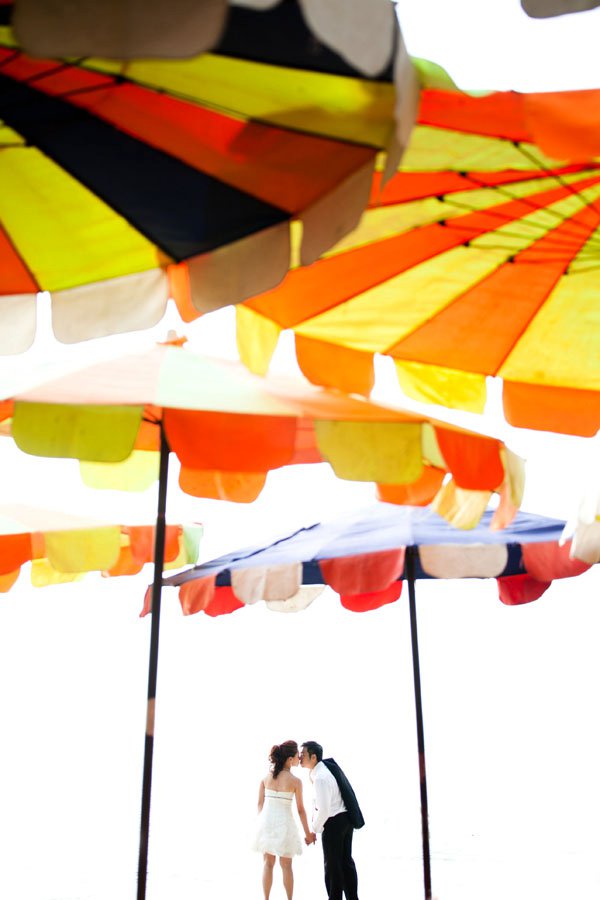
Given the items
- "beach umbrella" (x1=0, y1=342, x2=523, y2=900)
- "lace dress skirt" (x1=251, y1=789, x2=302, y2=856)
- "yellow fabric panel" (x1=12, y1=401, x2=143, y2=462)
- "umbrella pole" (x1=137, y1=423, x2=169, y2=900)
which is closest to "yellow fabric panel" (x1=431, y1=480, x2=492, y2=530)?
"beach umbrella" (x1=0, y1=342, x2=523, y2=900)

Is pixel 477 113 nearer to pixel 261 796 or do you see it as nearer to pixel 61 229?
pixel 61 229

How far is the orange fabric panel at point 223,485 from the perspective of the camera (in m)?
3.44

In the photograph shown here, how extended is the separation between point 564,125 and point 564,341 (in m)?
2.05

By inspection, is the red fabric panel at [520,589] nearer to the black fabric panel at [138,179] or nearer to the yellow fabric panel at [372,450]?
the yellow fabric panel at [372,450]

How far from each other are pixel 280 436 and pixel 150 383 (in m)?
0.55

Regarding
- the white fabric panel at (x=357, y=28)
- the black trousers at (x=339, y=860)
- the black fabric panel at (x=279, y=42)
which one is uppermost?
the black fabric panel at (x=279, y=42)

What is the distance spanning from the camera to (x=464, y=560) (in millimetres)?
4801

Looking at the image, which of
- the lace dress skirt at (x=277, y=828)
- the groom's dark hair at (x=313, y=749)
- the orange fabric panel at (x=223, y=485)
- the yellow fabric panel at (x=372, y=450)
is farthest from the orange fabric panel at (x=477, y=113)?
the lace dress skirt at (x=277, y=828)

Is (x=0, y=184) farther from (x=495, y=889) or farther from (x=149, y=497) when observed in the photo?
(x=495, y=889)

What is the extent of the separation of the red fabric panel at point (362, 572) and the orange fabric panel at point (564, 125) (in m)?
2.94

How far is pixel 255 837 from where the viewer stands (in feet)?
23.4

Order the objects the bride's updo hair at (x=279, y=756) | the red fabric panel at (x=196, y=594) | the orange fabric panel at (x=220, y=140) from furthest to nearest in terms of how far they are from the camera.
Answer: the bride's updo hair at (x=279, y=756)
the red fabric panel at (x=196, y=594)
the orange fabric panel at (x=220, y=140)

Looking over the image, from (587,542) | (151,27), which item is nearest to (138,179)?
(151,27)

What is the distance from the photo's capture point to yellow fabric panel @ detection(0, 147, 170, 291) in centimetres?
295
